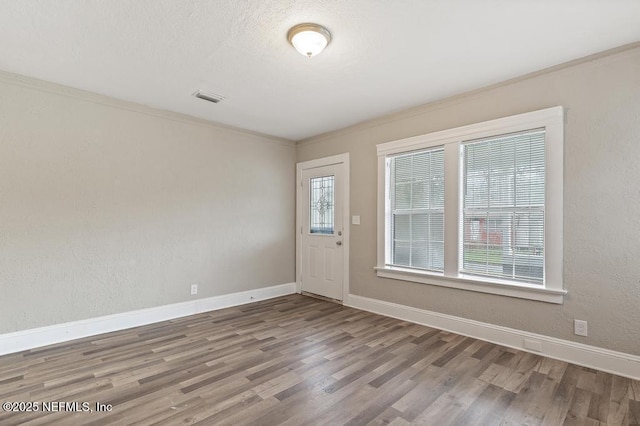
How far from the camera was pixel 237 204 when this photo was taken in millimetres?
4648

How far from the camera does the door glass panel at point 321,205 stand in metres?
4.90

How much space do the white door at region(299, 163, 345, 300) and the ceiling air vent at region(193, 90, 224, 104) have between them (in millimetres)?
1945

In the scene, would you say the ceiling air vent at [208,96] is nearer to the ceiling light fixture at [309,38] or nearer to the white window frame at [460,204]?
the ceiling light fixture at [309,38]

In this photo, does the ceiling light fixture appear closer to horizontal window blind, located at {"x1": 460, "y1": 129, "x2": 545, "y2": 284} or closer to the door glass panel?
horizontal window blind, located at {"x1": 460, "y1": 129, "x2": 545, "y2": 284}

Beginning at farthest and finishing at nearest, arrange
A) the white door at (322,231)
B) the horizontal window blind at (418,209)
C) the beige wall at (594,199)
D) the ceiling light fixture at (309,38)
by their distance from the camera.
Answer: the white door at (322,231)
the horizontal window blind at (418,209)
the beige wall at (594,199)
the ceiling light fixture at (309,38)

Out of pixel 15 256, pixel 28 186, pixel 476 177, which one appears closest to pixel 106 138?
pixel 28 186

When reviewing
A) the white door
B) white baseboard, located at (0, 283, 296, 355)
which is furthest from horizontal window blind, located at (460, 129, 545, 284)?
white baseboard, located at (0, 283, 296, 355)

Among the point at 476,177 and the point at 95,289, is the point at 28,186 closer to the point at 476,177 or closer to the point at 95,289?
the point at 95,289

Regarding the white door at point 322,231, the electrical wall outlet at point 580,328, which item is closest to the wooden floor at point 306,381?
the electrical wall outlet at point 580,328

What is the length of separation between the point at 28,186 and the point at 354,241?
3733mm

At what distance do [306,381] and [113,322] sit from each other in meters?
2.46

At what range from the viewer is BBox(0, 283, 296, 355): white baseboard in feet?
9.68

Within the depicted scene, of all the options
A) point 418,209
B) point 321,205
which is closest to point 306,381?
point 418,209

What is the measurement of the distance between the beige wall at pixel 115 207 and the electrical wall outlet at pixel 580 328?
3832mm
